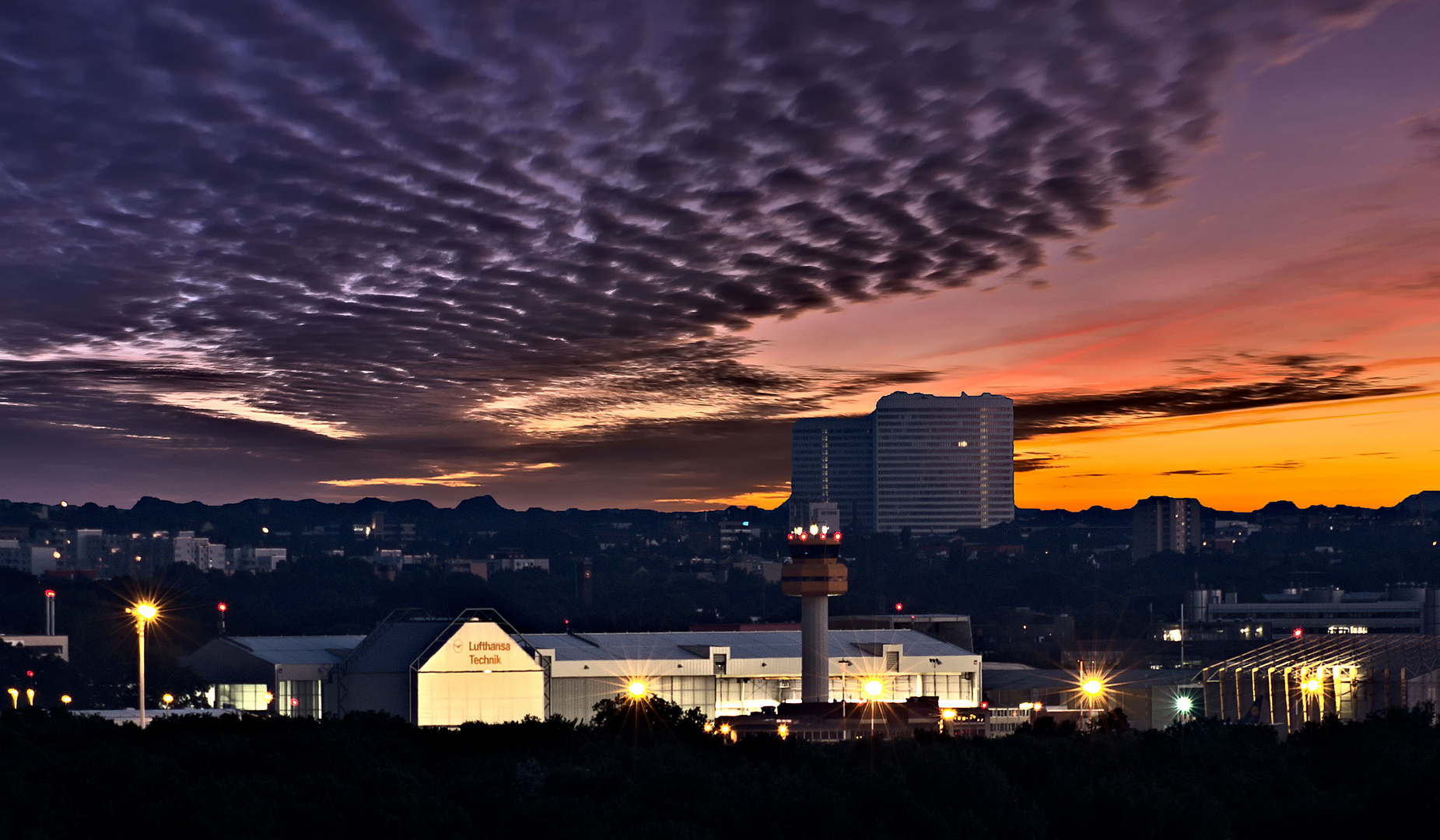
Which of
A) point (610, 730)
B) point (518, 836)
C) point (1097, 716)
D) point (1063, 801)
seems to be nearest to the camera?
point (518, 836)

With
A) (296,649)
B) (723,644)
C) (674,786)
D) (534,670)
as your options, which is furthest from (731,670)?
(674,786)

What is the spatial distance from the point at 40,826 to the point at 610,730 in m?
52.0

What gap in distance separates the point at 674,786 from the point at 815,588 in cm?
7588

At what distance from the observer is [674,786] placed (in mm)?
76938

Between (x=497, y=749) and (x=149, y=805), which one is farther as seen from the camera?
(x=497, y=749)

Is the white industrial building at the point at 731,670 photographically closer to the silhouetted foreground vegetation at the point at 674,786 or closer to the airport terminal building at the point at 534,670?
the airport terminal building at the point at 534,670

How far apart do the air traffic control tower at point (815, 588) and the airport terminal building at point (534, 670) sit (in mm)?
3563

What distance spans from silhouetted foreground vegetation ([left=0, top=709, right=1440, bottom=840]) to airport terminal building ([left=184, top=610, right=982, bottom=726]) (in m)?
40.6

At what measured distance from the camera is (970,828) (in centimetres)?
6825

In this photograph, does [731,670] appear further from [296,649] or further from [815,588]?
[296,649]

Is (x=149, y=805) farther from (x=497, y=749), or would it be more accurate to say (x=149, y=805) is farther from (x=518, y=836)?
(x=497, y=749)

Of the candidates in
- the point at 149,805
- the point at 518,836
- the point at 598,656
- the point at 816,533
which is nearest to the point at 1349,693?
the point at 816,533

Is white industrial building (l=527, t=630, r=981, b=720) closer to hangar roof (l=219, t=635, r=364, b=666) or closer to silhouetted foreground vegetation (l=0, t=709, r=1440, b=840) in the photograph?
hangar roof (l=219, t=635, r=364, b=666)

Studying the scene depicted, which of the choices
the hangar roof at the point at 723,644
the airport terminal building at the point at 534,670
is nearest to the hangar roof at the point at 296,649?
the airport terminal building at the point at 534,670
